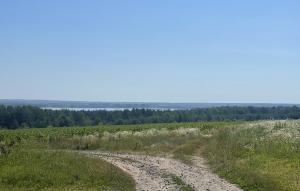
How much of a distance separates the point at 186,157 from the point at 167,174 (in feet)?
33.9

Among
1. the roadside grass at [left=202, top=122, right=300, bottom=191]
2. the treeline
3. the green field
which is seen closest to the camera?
the roadside grass at [left=202, top=122, right=300, bottom=191]

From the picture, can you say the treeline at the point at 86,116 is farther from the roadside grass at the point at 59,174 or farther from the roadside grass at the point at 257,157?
the roadside grass at the point at 59,174

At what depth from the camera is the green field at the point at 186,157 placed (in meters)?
27.3

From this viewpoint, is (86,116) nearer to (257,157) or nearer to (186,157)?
(186,157)

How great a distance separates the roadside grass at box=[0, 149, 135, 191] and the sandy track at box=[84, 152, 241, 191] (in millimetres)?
893

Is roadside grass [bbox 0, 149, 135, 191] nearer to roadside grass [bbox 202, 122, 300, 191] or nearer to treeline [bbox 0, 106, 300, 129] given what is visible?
roadside grass [bbox 202, 122, 300, 191]

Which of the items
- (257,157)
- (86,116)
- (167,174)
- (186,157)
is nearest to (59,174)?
(167,174)

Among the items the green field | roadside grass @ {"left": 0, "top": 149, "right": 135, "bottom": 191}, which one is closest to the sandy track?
the green field

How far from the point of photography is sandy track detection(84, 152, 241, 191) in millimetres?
25344

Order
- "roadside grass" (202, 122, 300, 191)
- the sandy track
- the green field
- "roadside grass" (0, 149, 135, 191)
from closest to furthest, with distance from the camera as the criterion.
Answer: the sandy track
"roadside grass" (202, 122, 300, 191)
"roadside grass" (0, 149, 135, 191)
the green field

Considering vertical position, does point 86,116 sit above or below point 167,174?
above

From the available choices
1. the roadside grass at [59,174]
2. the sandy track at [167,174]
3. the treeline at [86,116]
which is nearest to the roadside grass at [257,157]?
the sandy track at [167,174]

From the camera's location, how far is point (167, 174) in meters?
29.9

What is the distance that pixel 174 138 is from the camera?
174ft
